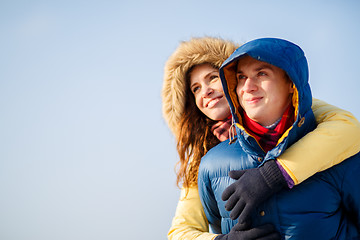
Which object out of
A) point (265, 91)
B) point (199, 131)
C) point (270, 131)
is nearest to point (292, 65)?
point (265, 91)

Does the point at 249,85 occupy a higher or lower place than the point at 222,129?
higher

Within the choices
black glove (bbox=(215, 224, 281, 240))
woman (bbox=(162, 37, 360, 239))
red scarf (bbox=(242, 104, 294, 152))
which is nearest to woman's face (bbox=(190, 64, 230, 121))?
woman (bbox=(162, 37, 360, 239))

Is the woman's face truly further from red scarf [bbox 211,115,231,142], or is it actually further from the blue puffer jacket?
the blue puffer jacket

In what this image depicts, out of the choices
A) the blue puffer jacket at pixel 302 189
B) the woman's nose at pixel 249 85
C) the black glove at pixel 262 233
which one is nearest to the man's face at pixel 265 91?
the woman's nose at pixel 249 85

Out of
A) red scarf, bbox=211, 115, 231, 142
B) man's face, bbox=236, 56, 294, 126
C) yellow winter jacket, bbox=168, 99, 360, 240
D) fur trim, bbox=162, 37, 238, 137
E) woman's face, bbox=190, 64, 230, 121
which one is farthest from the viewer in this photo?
fur trim, bbox=162, 37, 238, 137

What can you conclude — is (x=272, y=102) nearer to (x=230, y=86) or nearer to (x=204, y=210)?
(x=230, y=86)

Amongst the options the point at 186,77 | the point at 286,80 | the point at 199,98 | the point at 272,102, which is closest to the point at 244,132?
the point at 272,102

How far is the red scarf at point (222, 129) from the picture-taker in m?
3.44

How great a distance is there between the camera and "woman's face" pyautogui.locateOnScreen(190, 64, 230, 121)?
358 cm

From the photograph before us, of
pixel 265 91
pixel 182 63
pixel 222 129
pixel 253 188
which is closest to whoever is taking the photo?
pixel 253 188

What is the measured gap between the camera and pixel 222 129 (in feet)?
11.4

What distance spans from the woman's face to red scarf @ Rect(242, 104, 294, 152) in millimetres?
846

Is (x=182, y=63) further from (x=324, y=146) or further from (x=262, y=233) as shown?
(x=262, y=233)

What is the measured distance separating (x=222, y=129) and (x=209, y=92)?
16.1 inches
